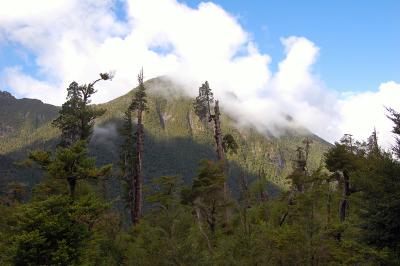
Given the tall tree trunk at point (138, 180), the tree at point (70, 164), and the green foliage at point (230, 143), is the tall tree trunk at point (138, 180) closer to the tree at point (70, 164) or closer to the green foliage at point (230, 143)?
the green foliage at point (230, 143)

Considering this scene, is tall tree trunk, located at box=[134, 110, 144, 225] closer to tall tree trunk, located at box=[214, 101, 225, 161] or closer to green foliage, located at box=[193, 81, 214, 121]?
green foliage, located at box=[193, 81, 214, 121]

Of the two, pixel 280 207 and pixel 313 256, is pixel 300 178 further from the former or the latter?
pixel 313 256

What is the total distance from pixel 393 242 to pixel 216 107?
46.3 ft

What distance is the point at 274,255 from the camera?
1645cm

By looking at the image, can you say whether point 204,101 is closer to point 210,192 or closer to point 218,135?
point 218,135

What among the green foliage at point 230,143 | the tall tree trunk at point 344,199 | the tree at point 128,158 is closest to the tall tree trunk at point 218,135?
the green foliage at point 230,143

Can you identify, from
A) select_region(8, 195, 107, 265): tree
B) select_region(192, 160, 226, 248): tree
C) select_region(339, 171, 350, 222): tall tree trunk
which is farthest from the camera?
select_region(192, 160, 226, 248): tree

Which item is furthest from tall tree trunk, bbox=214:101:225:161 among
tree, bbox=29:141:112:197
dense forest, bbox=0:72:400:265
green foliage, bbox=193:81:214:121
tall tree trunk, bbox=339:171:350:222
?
tree, bbox=29:141:112:197

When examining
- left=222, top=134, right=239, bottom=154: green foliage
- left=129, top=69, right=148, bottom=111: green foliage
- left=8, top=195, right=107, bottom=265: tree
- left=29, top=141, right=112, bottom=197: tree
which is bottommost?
left=8, top=195, right=107, bottom=265: tree

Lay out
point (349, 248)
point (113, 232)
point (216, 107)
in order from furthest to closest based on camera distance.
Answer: point (216, 107), point (113, 232), point (349, 248)

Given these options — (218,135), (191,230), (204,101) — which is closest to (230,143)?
(218,135)

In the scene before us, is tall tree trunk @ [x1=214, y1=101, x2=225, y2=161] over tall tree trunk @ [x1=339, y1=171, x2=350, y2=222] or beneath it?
over

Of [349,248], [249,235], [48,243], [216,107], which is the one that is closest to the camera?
[48,243]

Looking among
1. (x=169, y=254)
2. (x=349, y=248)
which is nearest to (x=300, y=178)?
(x=349, y=248)
